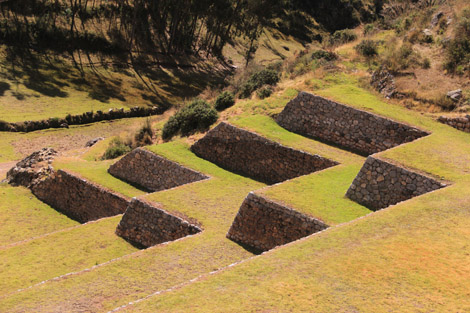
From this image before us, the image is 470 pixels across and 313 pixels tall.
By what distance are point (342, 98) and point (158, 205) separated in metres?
12.6

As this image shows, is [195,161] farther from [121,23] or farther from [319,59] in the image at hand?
[121,23]

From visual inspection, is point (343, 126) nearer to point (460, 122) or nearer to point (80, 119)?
point (460, 122)

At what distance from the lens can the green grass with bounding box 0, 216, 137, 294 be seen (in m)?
17.7

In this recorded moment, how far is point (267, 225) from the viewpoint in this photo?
17.5 metres

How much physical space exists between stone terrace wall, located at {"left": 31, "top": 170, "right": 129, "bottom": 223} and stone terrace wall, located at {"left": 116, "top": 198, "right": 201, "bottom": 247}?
338 cm

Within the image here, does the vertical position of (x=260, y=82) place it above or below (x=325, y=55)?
below

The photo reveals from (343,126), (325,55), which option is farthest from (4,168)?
(325,55)

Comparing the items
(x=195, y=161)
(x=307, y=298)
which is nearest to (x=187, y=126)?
(x=195, y=161)

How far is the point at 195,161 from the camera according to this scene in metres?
25.8

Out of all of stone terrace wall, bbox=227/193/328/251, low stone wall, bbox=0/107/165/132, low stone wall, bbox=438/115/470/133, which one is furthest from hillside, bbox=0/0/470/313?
low stone wall, bbox=0/107/165/132

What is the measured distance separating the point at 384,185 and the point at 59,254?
Answer: 41.8 feet

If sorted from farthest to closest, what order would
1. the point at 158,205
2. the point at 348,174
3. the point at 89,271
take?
the point at 348,174
the point at 158,205
the point at 89,271

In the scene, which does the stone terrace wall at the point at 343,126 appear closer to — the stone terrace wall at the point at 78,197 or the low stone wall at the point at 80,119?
the stone terrace wall at the point at 78,197

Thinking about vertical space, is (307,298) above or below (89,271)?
above
